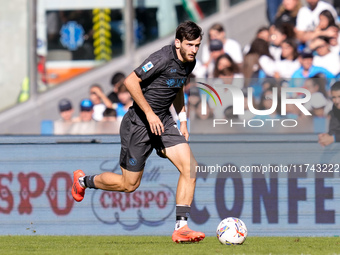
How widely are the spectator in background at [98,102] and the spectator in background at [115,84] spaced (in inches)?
2.7

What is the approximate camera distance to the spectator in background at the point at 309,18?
11.3 meters

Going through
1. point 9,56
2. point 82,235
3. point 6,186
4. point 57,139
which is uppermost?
point 9,56

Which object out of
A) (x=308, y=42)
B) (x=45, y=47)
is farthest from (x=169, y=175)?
(x=45, y=47)

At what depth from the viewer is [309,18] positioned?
11.3 metres

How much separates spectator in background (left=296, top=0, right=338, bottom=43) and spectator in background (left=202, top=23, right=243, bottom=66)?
957 millimetres

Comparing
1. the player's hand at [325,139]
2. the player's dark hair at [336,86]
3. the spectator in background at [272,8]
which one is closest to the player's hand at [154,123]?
the player's hand at [325,139]

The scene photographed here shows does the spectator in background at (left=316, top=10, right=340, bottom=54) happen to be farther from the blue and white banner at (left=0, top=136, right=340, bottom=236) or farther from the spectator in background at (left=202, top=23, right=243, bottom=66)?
the blue and white banner at (left=0, top=136, right=340, bottom=236)

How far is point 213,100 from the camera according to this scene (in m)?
9.20

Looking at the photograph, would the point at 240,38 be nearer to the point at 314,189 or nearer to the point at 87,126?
the point at 87,126

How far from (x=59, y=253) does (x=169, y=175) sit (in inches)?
105

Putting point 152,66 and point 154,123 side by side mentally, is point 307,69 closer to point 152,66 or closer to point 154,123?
point 152,66

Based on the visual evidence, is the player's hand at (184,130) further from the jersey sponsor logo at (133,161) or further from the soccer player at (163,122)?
the jersey sponsor logo at (133,161)

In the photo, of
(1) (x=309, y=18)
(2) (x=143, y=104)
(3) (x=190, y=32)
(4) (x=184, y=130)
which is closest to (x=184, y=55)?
(3) (x=190, y=32)

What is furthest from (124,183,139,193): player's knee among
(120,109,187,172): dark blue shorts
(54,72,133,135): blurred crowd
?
(54,72,133,135): blurred crowd
